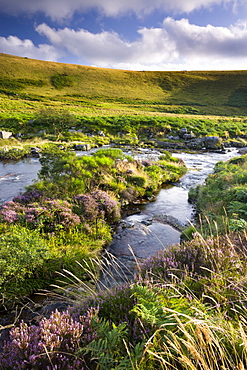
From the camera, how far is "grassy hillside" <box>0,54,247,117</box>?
80875 millimetres

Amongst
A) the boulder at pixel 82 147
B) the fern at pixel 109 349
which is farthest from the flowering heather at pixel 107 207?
the boulder at pixel 82 147

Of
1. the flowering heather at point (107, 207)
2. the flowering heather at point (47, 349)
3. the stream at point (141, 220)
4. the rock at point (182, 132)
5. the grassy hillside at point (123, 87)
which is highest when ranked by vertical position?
the grassy hillside at point (123, 87)

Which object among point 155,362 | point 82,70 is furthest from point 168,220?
point 82,70

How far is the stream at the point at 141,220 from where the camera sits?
257 inches

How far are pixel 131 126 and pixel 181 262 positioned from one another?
1493 inches

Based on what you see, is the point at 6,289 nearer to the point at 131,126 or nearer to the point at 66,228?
the point at 66,228

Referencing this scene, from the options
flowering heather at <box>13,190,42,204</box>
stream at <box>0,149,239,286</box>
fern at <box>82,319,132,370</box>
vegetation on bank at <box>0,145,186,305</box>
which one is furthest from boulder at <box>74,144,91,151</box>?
fern at <box>82,319,132,370</box>

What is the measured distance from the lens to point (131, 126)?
132ft

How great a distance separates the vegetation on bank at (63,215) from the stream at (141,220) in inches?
24.0

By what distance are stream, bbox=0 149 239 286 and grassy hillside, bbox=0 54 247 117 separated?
6170 centimetres

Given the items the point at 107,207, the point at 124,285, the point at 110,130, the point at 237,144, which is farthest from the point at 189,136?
the point at 124,285

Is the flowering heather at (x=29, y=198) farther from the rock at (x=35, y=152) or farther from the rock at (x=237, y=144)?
the rock at (x=237, y=144)

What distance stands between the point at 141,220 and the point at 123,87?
10932cm

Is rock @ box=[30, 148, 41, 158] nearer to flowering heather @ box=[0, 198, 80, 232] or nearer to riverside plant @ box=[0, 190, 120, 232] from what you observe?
riverside plant @ box=[0, 190, 120, 232]
